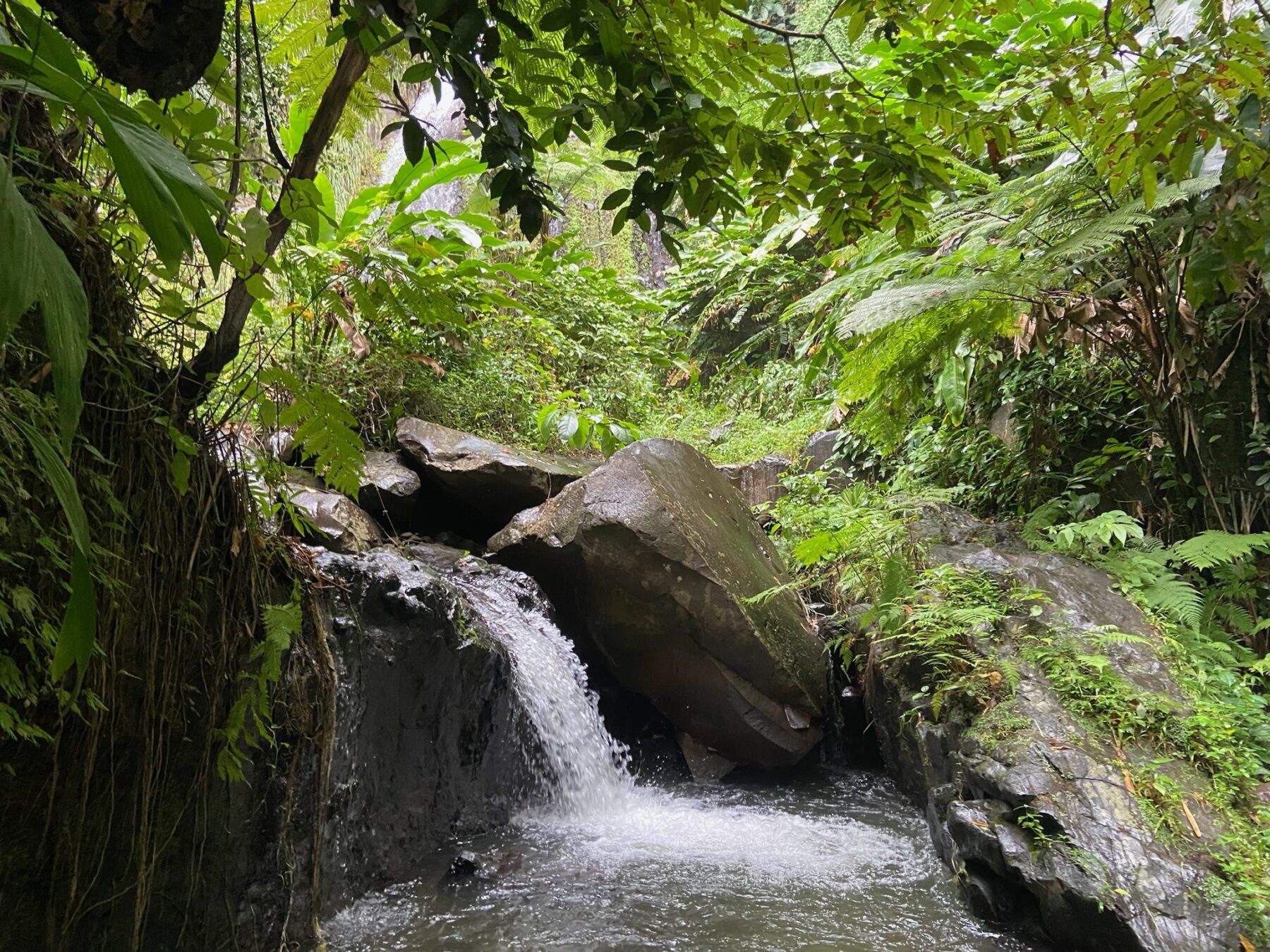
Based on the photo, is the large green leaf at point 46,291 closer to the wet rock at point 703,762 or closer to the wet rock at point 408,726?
the wet rock at point 408,726

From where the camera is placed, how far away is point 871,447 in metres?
6.17

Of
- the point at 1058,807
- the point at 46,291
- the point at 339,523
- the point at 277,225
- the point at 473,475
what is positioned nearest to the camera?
the point at 46,291

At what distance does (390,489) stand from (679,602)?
6.62 ft

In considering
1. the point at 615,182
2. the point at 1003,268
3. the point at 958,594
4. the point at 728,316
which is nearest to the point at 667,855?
the point at 958,594

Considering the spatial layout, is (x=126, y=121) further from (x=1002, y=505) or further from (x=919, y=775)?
(x=1002, y=505)

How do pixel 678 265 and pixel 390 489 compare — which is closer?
pixel 678 265

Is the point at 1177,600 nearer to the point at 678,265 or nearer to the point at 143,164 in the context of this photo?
the point at 678,265

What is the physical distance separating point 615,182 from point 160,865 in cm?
658

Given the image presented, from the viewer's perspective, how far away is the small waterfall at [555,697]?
13.6 ft

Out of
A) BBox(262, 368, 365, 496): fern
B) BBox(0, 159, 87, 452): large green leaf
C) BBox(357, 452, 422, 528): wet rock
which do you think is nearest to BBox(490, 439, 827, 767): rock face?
BBox(357, 452, 422, 528): wet rock

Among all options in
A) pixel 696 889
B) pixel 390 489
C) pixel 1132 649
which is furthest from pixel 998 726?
pixel 390 489

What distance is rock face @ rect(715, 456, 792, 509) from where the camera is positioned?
6.82m

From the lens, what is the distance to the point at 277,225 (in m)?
1.63

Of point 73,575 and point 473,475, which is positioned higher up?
point 473,475
